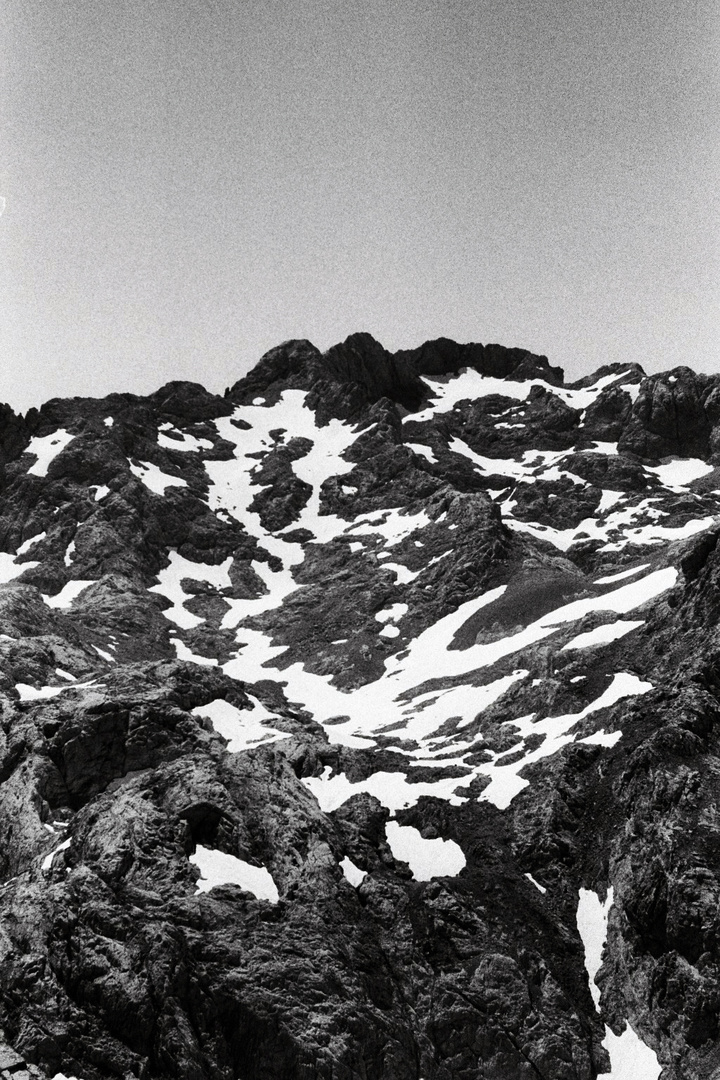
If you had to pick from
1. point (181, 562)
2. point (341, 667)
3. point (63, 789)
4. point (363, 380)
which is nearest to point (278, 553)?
point (181, 562)

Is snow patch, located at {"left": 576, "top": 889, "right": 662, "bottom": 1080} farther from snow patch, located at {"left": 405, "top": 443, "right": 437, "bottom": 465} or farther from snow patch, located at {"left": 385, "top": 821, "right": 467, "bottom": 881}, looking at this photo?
snow patch, located at {"left": 405, "top": 443, "right": 437, "bottom": 465}

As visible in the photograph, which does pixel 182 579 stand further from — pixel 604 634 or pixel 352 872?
pixel 352 872

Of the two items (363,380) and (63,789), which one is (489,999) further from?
(363,380)

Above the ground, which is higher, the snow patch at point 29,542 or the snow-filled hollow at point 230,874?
the snow patch at point 29,542

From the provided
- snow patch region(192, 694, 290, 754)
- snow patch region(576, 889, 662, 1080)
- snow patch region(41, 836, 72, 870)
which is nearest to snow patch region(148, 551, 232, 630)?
snow patch region(192, 694, 290, 754)

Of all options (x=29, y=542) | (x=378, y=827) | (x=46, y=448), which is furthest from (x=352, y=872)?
(x=46, y=448)

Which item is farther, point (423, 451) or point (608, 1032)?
point (423, 451)

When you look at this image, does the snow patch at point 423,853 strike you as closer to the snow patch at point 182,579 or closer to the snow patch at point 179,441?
the snow patch at point 182,579

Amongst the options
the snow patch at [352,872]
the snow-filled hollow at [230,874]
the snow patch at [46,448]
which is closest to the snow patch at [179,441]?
the snow patch at [46,448]
